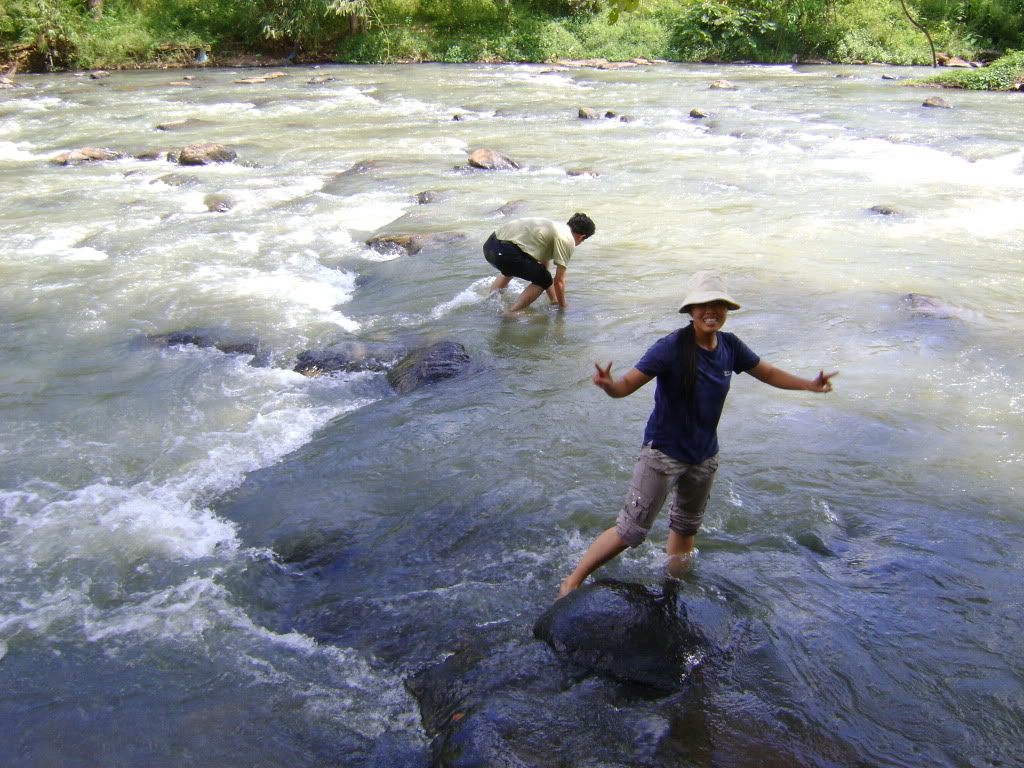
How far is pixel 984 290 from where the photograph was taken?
342 inches

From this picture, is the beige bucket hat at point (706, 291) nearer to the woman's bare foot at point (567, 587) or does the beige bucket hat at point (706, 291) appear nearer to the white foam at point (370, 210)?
the woman's bare foot at point (567, 587)

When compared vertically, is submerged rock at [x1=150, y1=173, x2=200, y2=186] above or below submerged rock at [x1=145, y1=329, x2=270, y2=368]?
above

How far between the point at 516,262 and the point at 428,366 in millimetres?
1485

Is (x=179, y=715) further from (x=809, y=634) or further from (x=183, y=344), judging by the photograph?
(x=183, y=344)

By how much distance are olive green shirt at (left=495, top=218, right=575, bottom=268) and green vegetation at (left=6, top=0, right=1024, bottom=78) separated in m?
27.0

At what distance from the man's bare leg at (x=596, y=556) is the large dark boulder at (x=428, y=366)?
2943 millimetres

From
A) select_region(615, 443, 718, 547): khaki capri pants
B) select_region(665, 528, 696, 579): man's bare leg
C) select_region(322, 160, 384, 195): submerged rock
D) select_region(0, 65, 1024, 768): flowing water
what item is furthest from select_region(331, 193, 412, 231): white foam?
select_region(615, 443, 718, 547): khaki capri pants

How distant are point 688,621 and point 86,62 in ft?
111

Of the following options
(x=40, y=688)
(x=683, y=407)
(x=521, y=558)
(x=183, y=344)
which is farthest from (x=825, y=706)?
(x=183, y=344)

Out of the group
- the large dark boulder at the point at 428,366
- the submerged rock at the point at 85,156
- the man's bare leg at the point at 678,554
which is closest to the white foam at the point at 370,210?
the large dark boulder at the point at 428,366

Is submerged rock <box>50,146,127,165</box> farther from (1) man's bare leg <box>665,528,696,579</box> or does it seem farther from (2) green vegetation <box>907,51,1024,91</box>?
(2) green vegetation <box>907,51,1024,91</box>

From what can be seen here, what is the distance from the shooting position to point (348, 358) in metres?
7.25

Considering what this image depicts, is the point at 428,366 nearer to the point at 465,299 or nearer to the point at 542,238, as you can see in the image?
the point at 542,238

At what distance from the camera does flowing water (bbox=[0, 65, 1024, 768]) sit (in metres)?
3.71
